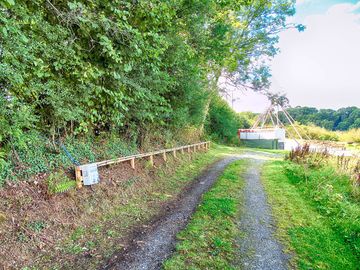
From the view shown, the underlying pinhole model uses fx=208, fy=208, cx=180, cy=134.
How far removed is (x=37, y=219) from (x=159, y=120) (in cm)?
519

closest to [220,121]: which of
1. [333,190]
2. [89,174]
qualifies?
[333,190]

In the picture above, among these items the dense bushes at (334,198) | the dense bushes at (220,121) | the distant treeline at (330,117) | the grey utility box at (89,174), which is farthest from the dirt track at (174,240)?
the distant treeline at (330,117)

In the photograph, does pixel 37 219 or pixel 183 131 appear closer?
pixel 37 219

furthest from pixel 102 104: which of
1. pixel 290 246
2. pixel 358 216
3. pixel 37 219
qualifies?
pixel 358 216

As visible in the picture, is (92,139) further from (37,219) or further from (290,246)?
(290,246)

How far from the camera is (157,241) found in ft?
11.5

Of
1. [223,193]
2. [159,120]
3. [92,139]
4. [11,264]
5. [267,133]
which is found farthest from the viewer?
[267,133]

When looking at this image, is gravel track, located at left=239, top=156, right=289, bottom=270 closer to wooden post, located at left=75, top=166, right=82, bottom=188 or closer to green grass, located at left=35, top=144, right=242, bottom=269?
green grass, located at left=35, top=144, right=242, bottom=269

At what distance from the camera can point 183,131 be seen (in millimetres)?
11672

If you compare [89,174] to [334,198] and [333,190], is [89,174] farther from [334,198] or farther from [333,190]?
[333,190]

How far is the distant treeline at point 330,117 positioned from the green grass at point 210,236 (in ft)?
123

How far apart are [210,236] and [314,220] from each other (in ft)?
7.97

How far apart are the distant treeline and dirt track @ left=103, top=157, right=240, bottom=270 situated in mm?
38175

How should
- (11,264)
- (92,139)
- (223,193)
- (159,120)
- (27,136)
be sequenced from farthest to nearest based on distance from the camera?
(159,120), (223,193), (92,139), (27,136), (11,264)
